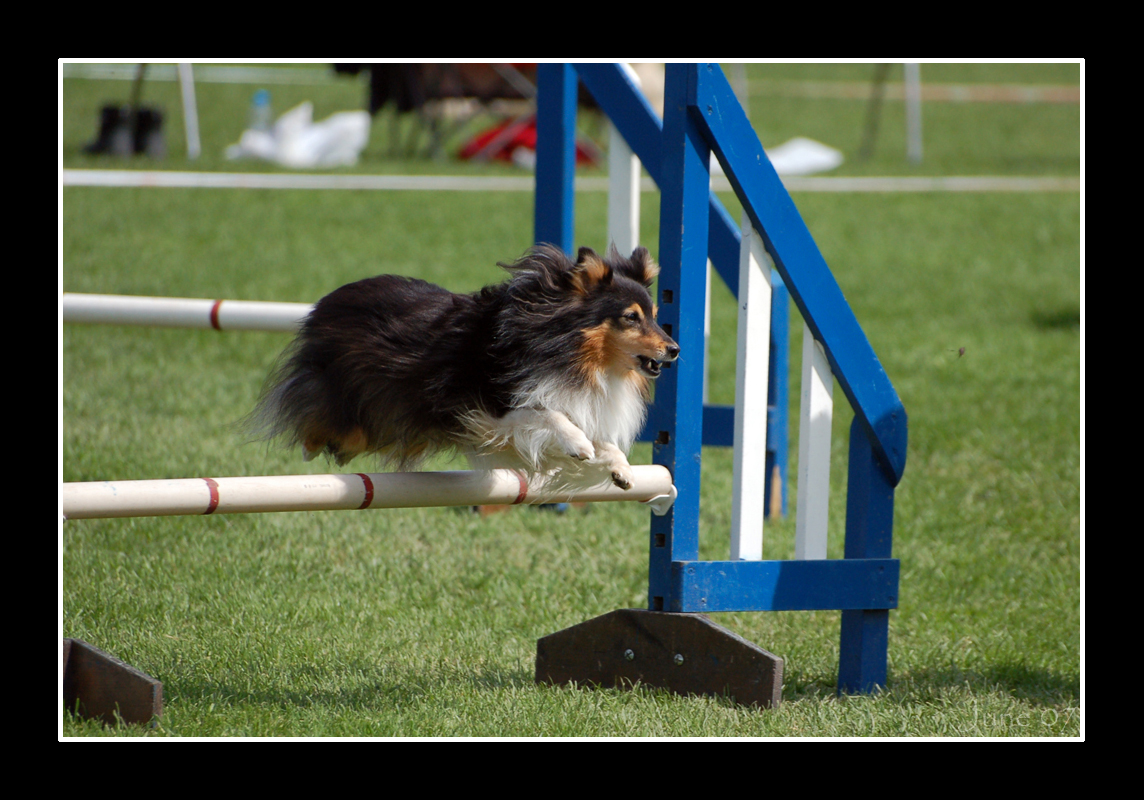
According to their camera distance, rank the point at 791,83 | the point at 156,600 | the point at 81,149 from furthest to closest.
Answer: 1. the point at 791,83
2. the point at 81,149
3. the point at 156,600

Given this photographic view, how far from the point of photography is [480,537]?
16.2ft

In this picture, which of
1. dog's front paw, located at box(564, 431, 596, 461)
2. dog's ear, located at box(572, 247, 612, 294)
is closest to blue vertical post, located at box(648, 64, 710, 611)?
dog's ear, located at box(572, 247, 612, 294)

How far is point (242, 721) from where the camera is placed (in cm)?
304

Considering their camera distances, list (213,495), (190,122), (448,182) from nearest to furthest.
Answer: (213,495), (448,182), (190,122)

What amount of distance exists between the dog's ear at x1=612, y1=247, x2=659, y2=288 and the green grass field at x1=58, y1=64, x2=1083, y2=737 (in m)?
1.19

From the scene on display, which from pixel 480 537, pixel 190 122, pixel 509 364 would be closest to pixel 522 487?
pixel 509 364

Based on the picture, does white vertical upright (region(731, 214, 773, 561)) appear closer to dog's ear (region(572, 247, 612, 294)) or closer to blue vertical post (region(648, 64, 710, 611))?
blue vertical post (region(648, 64, 710, 611))

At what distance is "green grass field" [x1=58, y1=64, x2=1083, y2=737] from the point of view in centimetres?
333

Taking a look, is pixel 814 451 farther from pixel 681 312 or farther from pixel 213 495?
pixel 213 495

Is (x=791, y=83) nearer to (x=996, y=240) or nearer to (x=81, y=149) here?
(x=996, y=240)

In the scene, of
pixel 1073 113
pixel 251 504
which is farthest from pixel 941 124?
pixel 251 504

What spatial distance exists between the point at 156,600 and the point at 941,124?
17864 millimetres

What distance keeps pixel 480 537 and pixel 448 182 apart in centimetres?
846

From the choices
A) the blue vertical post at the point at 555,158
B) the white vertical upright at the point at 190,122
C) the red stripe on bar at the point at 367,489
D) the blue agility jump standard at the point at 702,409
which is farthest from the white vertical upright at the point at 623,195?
the white vertical upright at the point at 190,122
